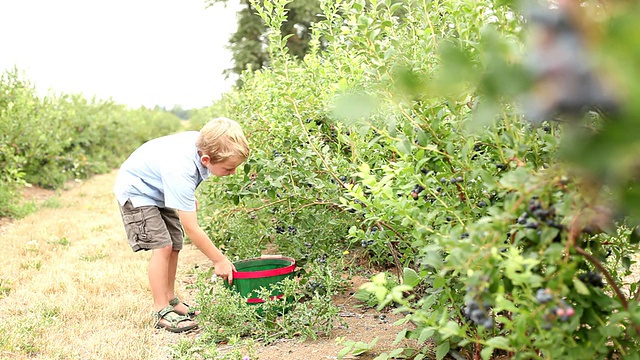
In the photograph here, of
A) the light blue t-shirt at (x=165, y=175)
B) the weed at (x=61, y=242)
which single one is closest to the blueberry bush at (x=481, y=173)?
the light blue t-shirt at (x=165, y=175)

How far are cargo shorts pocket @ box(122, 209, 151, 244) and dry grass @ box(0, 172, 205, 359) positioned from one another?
0.42 m

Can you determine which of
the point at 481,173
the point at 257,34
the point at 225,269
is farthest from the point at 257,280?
the point at 257,34

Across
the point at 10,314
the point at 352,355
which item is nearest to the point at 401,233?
the point at 352,355

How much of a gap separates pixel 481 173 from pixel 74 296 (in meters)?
3.00

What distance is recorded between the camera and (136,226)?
349 cm

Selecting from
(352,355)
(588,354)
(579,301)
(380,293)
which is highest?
(380,293)

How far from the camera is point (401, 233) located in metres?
2.72

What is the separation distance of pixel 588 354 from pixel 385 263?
2.65 meters

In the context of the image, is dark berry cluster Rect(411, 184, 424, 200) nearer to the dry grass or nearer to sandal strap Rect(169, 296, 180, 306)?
the dry grass

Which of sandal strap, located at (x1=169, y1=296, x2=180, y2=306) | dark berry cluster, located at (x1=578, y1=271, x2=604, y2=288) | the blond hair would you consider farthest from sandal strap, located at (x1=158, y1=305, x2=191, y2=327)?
dark berry cluster, located at (x1=578, y1=271, x2=604, y2=288)

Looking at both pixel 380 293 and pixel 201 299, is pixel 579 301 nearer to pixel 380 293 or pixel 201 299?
pixel 380 293

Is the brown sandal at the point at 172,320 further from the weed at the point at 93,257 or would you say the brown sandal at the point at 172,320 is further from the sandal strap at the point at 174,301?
the weed at the point at 93,257

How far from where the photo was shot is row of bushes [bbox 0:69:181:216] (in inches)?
314

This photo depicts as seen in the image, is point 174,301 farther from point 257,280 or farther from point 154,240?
point 257,280
